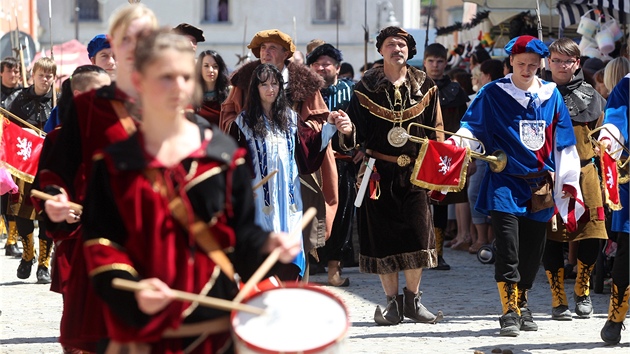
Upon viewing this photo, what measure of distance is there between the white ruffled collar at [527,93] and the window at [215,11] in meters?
41.2

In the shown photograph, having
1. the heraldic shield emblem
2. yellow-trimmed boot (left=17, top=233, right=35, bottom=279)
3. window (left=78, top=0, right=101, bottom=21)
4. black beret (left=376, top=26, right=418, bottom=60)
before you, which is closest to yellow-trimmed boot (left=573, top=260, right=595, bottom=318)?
the heraldic shield emblem

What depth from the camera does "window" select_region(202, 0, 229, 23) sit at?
4925 cm

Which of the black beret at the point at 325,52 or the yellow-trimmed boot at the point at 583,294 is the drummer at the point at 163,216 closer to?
the yellow-trimmed boot at the point at 583,294

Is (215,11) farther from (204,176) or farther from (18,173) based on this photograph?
(204,176)

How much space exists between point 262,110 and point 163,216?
4.07 metres

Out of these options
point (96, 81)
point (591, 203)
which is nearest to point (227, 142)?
point (96, 81)

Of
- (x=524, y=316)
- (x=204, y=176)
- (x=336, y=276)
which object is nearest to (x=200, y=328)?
(x=204, y=176)

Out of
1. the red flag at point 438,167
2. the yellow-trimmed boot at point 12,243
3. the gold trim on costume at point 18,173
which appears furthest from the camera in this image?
the yellow-trimmed boot at point 12,243

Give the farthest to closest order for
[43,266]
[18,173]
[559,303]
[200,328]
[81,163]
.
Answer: [43,266]
[18,173]
[559,303]
[81,163]
[200,328]

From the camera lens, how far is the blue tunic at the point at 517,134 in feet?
27.7

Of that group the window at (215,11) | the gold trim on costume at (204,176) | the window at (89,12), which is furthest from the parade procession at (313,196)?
the window at (89,12)

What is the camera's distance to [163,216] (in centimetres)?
410

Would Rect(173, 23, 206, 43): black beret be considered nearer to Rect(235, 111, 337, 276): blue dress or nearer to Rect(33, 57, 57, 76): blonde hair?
Rect(235, 111, 337, 276): blue dress

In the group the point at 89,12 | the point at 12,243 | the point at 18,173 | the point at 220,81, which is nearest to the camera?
the point at 220,81
